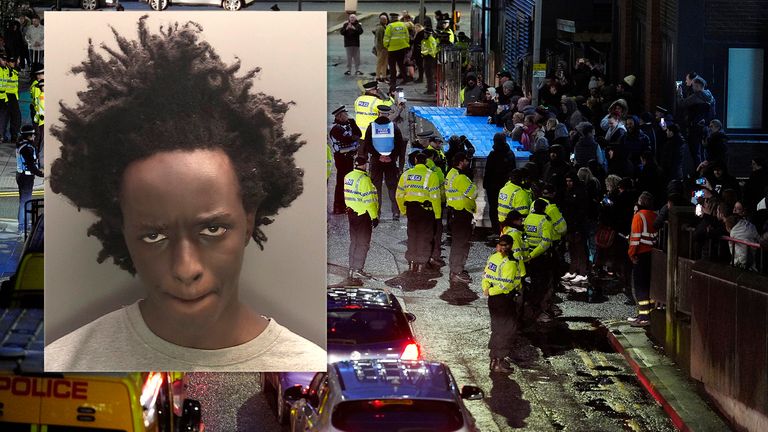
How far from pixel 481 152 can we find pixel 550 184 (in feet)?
17.7

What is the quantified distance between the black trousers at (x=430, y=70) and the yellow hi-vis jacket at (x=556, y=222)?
1938cm

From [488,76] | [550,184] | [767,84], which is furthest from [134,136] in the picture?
[488,76]

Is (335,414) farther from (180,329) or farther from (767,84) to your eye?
(767,84)

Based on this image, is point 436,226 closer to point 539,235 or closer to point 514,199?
point 514,199

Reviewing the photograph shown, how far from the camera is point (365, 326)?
661 inches

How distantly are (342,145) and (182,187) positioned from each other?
14.8 m

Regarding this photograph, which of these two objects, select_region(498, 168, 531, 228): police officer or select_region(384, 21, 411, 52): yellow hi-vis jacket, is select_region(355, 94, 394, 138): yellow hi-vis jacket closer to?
select_region(498, 168, 531, 228): police officer

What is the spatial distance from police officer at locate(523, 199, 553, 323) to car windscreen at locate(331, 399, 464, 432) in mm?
7072

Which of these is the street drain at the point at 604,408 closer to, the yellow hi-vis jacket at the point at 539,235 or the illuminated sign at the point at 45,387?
the yellow hi-vis jacket at the point at 539,235

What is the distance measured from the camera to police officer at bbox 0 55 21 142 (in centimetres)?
3331

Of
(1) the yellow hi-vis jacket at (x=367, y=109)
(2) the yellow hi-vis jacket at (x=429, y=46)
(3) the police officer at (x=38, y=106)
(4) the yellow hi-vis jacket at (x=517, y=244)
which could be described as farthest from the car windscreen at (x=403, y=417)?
(2) the yellow hi-vis jacket at (x=429, y=46)

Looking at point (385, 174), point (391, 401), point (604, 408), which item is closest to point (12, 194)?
point (385, 174)

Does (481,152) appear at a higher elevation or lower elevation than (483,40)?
lower

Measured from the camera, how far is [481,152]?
26.8 meters
